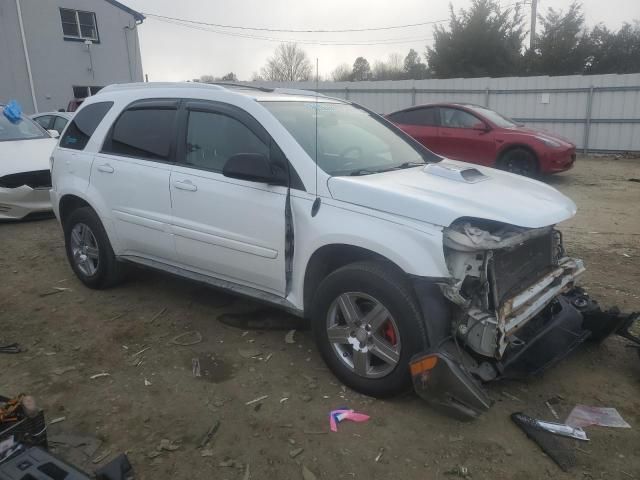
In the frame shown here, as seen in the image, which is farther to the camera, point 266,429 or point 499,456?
point 266,429

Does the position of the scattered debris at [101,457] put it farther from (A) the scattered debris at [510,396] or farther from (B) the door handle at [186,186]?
(A) the scattered debris at [510,396]

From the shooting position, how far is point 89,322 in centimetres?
435

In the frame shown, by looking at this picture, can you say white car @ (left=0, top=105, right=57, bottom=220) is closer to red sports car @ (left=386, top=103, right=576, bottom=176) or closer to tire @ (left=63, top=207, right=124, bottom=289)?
tire @ (left=63, top=207, right=124, bottom=289)

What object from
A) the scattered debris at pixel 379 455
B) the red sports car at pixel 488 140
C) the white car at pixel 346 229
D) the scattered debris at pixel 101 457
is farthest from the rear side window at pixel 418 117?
the scattered debris at pixel 101 457

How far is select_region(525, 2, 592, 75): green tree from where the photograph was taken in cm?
2366

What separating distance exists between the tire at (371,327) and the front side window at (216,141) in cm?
111

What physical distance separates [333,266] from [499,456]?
147 centimetres

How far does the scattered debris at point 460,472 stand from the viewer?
8.45 ft

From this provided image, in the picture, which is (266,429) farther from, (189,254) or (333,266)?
(189,254)

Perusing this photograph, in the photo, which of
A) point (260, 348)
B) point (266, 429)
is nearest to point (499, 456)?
point (266, 429)

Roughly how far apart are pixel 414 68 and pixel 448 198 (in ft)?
110

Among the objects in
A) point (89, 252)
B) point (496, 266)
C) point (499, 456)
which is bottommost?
point (499, 456)

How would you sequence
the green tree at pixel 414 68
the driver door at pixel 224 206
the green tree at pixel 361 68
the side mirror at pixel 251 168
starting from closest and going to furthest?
1. the side mirror at pixel 251 168
2. the driver door at pixel 224 206
3. the green tree at pixel 414 68
4. the green tree at pixel 361 68

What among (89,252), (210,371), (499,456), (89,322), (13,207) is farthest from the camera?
(13,207)
